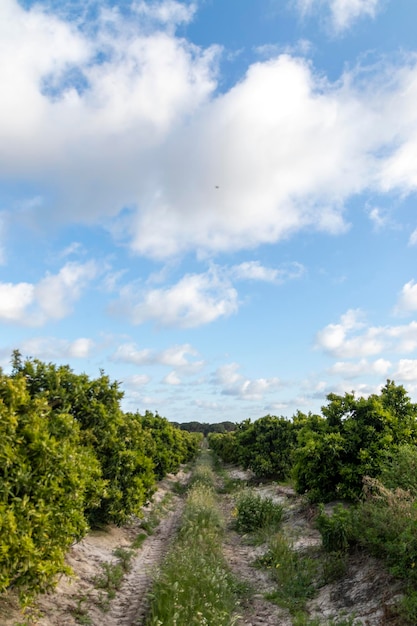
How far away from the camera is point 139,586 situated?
10578mm

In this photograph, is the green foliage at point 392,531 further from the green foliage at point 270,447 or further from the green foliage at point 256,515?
the green foliage at point 270,447

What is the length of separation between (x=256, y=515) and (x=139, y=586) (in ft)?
24.1

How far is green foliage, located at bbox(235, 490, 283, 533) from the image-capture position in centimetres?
1648

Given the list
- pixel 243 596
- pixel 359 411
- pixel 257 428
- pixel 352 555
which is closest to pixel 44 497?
pixel 243 596

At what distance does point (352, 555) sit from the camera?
34.8ft

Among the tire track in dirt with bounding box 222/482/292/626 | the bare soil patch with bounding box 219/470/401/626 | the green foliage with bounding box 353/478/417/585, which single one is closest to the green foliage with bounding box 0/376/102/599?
the tire track in dirt with bounding box 222/482/292/626

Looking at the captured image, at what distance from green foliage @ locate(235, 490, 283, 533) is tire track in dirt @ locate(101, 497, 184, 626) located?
8.65ft

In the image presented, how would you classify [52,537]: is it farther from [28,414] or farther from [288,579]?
[288,579]

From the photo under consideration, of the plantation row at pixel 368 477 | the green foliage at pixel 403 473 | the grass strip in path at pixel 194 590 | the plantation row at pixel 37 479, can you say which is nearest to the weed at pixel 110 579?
the grass strip in path at pixel 194 590

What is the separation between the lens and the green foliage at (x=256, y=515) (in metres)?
16.5

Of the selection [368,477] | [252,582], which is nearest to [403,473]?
[368,477]

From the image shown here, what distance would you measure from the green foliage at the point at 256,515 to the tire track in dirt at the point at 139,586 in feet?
8.65

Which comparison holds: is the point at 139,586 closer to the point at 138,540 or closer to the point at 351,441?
the point at 138,540

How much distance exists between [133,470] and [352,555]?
821cm
